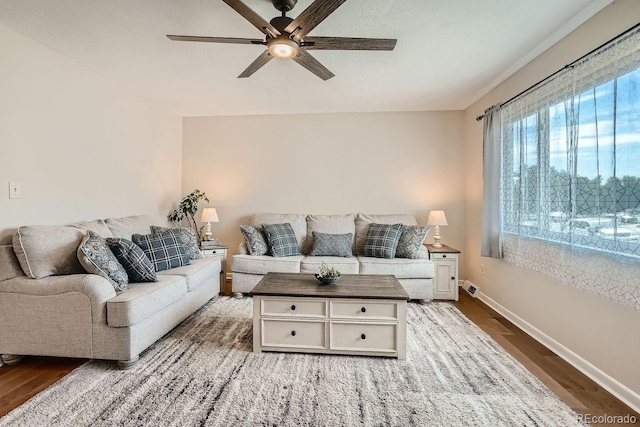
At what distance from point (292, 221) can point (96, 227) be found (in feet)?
7.68

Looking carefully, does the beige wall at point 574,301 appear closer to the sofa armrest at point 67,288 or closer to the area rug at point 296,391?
the area rug at point 296,391

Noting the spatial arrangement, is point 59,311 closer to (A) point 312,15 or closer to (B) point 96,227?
(B) point 96,227

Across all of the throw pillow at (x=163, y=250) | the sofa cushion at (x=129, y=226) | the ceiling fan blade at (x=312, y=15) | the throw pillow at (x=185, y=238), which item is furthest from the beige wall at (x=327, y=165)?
the ceiling fan blade at (x=312, y=15)

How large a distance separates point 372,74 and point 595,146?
2.02 meters

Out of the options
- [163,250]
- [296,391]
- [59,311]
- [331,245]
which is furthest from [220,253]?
[296,391]

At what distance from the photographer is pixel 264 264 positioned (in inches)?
154

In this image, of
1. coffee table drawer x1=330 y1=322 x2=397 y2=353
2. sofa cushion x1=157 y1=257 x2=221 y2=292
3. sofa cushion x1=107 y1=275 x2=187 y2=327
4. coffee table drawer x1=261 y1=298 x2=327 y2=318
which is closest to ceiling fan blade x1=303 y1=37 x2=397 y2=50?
coffee table drawer x1=261 y1=298 x2=327 y2=318

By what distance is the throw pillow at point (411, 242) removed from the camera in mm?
3961

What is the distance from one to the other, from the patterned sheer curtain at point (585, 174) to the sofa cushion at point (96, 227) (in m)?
3.93

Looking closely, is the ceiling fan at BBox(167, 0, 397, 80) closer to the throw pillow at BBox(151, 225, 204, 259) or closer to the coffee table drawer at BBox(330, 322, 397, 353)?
the coffee table drawer at BBox(330, 322, 397, 353)

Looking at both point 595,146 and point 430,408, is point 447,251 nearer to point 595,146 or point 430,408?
point 595,146

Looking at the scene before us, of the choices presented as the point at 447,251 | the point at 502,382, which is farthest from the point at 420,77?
the point at 502,382

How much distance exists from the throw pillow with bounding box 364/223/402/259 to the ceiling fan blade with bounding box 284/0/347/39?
2.66 meters

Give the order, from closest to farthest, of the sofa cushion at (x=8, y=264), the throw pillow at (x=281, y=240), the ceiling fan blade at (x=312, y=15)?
the ceiling fan blade at (x=312, y=15), the sofa cushion at (x=8, y=264), the throw pillow at (x=281, y=240)
